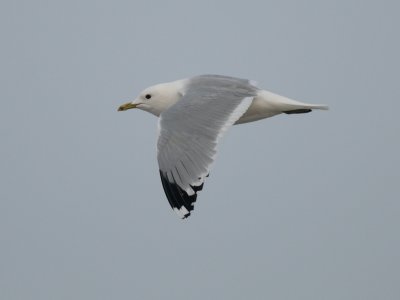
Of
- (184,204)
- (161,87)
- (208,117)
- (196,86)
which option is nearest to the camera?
(184,204)

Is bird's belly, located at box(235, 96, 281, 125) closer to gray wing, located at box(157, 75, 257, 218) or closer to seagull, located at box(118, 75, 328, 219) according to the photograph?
seagull, located at box(118, 75, 328, 219)

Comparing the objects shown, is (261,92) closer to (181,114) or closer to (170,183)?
(181,114)

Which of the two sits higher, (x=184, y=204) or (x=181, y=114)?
(x=181, y=114)

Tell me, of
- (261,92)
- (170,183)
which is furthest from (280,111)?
(170,183)

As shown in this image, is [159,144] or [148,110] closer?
[159,144]

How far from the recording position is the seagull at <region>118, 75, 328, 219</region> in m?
6.65

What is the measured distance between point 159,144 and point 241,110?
2.93 ft

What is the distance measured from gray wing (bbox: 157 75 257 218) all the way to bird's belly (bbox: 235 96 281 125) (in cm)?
20

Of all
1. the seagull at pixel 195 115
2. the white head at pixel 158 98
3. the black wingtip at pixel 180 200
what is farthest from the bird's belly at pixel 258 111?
the black wingtip at pixel 180 200

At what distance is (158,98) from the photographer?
8531 mm

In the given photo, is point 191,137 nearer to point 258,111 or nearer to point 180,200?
point 180,200

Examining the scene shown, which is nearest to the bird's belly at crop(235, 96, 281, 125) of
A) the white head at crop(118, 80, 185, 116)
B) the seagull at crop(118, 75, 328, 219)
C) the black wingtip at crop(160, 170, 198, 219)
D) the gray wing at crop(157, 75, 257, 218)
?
the seagull at crop(118, 75, 328, 219)

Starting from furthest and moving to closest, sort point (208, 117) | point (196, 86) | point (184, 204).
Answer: point (196, 86), point (208, 117), point (184, 204)

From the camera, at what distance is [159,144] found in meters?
6.89
